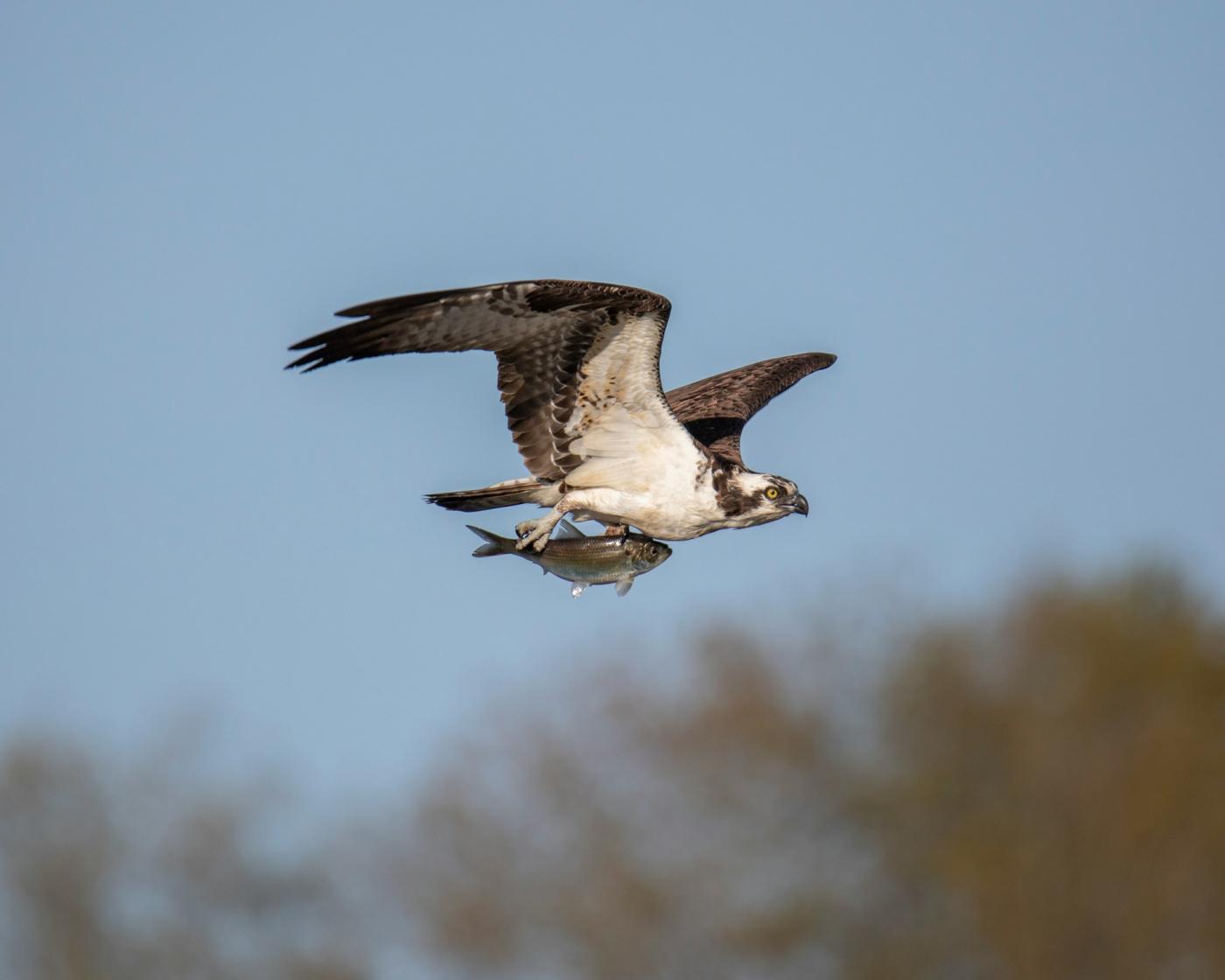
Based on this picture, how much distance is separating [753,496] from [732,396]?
9.87ft

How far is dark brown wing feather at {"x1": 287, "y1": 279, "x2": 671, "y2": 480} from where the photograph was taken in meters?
10.1

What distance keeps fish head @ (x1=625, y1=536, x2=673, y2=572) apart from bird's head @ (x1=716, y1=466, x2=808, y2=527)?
19.2 inches

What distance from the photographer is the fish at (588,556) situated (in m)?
11.0

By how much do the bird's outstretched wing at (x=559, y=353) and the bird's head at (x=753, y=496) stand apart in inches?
11.5

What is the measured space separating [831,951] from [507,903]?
5.23 m

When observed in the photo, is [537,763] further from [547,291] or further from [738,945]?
[547,291]

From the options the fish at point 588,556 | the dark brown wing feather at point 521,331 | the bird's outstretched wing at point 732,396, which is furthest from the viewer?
the bird's outstretched wing at point 732,396

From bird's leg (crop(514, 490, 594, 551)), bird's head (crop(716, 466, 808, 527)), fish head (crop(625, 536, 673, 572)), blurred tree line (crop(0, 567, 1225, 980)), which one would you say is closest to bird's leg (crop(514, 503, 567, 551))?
bird's leg (crop(514, 490, 594, 551))

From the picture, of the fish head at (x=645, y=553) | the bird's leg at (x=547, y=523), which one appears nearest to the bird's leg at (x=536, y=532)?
the bird's leg at (x=547, y=523)

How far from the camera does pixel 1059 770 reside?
26688mm

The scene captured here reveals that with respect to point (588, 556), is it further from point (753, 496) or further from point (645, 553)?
point (753, 496)

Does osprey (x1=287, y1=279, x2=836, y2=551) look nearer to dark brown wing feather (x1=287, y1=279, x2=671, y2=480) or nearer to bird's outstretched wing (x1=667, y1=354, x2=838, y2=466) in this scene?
dark brown wing feather (x1=287, y1=279, x2=671, y2=480)

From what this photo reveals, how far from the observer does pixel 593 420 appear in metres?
11.2

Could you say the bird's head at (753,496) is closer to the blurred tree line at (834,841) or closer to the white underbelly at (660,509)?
the white underbelly at (660,509)
